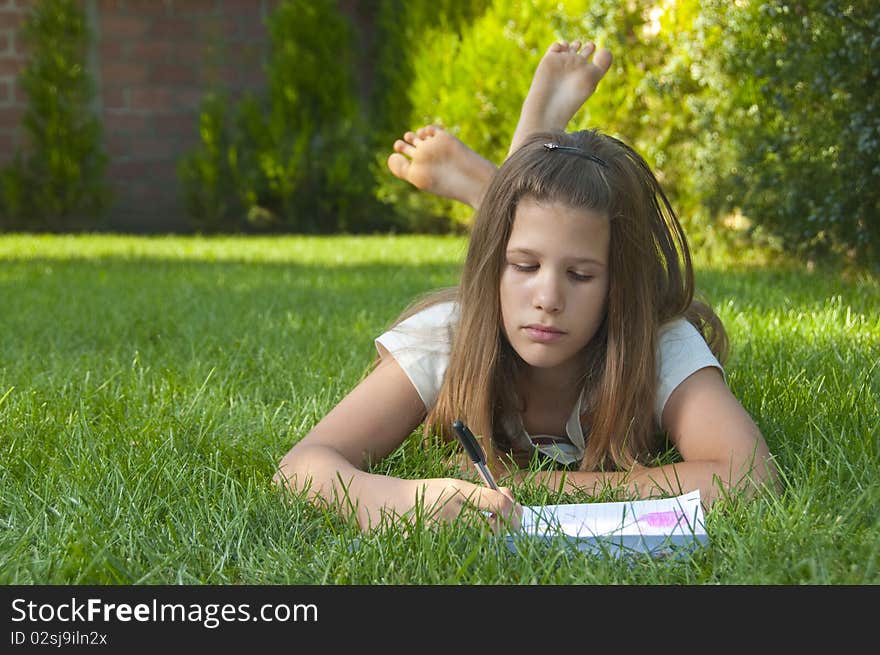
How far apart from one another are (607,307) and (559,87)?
47.7 inches

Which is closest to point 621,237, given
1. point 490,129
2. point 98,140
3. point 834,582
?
point 834,582

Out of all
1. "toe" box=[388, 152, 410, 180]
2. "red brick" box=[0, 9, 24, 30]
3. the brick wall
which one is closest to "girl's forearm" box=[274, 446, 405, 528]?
"toe" box=[388, 152, 410, 180]

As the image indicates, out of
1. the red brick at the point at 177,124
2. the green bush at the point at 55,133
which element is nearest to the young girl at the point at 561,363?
the green bush at the point at 55,133

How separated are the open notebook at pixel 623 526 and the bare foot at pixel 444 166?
146cm

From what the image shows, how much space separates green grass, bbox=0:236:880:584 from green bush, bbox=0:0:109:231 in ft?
14.6

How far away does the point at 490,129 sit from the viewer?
7.99m

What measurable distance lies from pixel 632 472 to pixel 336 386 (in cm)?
106

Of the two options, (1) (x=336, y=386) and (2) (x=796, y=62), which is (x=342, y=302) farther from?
(2) (x=796, y=62)

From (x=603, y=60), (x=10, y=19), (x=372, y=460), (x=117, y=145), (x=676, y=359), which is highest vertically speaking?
(x=603, y=60)

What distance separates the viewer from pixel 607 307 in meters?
2.14

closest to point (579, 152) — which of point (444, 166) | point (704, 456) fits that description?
point (704, 456)

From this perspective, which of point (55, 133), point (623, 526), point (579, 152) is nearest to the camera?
point (623, 526)

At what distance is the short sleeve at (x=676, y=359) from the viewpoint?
2.12 m

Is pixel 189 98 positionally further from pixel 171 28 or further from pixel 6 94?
pixel 6 94
